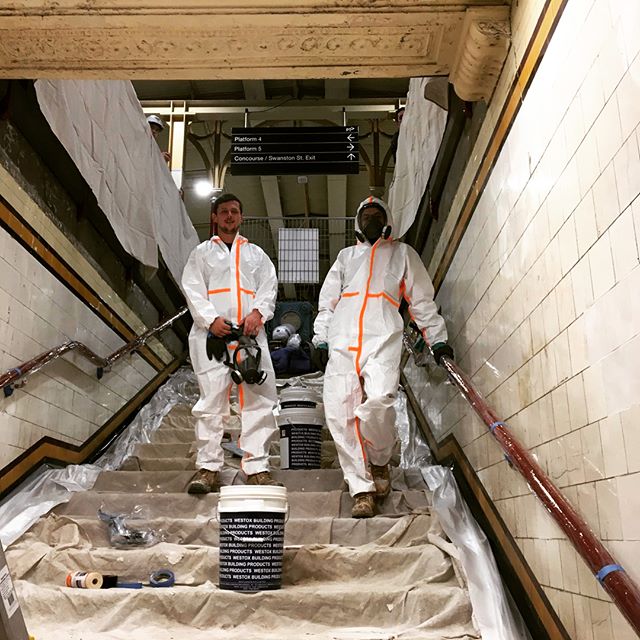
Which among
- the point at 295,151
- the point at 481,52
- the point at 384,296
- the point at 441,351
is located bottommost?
the point at 441,351

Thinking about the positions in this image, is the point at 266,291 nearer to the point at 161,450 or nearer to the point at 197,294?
the point at 197,294

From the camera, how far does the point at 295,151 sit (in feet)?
20.7

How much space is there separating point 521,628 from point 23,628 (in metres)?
1.64

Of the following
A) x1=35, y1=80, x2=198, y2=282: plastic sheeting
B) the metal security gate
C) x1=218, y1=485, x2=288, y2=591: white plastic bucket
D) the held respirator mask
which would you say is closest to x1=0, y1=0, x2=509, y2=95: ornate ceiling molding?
x1=35, y1=80, x2=198, y2=282: plastic sheeting

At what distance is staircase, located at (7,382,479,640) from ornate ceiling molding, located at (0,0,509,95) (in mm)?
1898

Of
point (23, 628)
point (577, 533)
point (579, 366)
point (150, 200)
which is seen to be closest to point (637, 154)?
point (579, 366)

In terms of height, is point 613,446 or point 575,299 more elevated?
point 575,299

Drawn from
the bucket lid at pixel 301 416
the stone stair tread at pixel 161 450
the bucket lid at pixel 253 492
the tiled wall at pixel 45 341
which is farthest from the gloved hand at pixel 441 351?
the tiled wall at pixel 45 341

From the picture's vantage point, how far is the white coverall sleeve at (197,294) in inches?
140

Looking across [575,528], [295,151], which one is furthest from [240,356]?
[295,151]

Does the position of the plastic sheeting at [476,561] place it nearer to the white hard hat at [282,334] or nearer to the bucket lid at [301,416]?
the bucket lid at [301,416]

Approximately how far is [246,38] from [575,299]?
1626 mm

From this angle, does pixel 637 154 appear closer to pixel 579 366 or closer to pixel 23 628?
pixel 579 366

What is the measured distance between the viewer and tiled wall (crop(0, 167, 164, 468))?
3.21m
